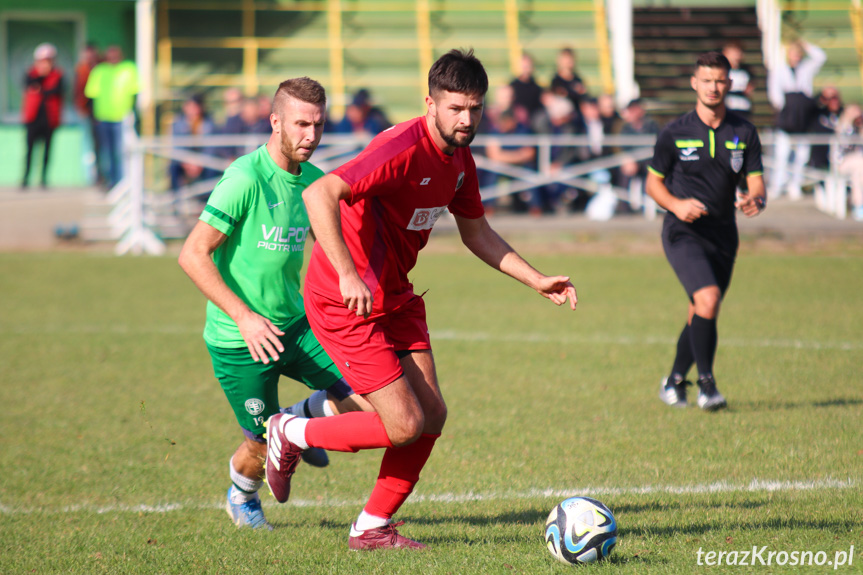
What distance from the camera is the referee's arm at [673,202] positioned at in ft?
20.5

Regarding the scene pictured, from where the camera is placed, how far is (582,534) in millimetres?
3779

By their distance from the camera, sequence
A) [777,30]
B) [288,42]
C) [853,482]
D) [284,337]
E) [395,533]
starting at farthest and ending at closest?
[288,42], [777,30], [853,482], [284,337], [395,533]

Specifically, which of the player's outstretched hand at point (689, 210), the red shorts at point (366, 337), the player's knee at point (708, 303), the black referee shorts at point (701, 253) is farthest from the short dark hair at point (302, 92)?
the player's knee at point (708, 303)

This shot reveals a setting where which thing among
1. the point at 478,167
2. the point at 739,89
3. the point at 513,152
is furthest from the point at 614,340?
the point at 513,152

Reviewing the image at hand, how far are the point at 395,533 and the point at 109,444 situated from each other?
8.66ft

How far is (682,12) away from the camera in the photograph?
2228 centimetres

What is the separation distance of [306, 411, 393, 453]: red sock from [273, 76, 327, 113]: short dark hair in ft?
4.58

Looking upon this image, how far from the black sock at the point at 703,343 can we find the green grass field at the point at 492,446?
33 cm

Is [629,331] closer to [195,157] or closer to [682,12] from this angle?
[195,157]

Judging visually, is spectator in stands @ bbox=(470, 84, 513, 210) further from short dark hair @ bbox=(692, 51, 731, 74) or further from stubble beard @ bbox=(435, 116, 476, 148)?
stubble beard @ bbox=(435, 116, 476, 148)

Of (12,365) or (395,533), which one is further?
(12,365)

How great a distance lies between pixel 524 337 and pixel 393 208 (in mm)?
5341

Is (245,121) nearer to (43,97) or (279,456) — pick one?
(43,97)

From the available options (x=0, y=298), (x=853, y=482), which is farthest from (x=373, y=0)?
(x=853, y=482)
